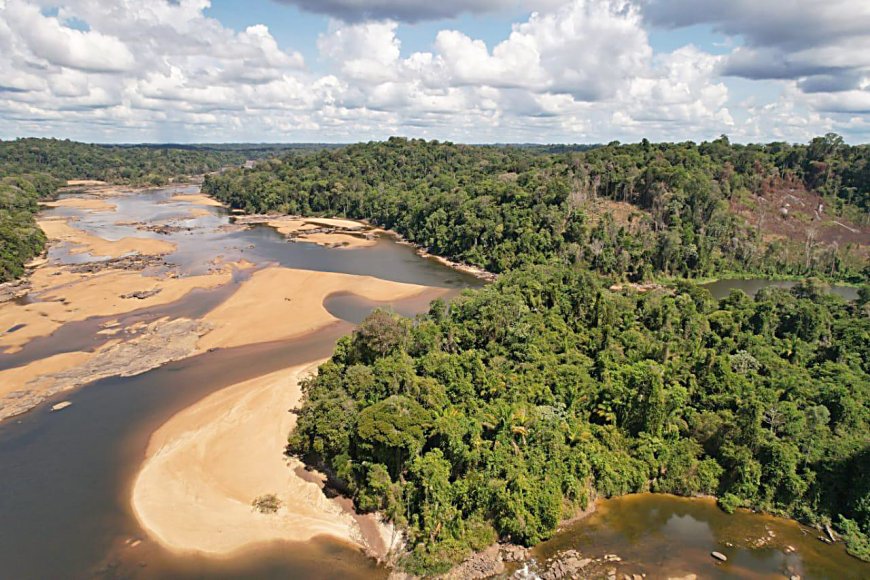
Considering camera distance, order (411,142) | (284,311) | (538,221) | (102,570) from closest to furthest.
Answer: (102,570)
(284,311)
(538,221)
(411,142)

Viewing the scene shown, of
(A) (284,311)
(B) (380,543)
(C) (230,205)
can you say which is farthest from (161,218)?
(B) (380,543)

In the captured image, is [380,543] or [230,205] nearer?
[380,543]

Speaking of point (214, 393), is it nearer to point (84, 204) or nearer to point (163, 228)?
point (163, 228)

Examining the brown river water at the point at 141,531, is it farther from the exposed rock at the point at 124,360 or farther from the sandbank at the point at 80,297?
the sandbank at the point at 80,297

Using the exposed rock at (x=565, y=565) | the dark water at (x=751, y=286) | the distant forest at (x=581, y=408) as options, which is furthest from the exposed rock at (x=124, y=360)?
the dark water at (x=751, y=286)

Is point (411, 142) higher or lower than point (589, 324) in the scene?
higher

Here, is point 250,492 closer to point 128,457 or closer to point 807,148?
point 128,457
